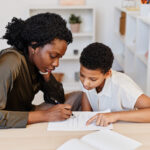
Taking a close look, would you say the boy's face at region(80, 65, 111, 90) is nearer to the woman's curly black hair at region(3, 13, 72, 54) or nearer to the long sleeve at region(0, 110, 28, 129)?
the woman's curly black hair at region(3, 13, 72, 54)

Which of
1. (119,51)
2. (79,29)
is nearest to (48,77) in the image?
(79,29)

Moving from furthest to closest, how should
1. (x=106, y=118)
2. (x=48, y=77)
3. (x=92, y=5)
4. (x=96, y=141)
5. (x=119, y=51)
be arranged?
1. (x=119, y=51)
2. (x=92, y=5)
3. (x=48, y=77)
4. (x=106, y=118)
5. (x=96, y=141)

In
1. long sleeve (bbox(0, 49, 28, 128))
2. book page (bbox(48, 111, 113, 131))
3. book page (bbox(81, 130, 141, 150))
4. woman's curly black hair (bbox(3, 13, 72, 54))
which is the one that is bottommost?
book page (bbox(48, 111, 113, 131))

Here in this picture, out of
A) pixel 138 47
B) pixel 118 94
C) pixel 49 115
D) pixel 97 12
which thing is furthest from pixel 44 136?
pixel 97 12

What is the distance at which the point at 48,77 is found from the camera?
70.9 inches

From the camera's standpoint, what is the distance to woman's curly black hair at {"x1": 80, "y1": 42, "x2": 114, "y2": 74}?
1.31m

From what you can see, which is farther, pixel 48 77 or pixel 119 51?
pixel 119 51

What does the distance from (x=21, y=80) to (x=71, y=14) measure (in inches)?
85.5

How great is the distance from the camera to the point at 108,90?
4.70 ft

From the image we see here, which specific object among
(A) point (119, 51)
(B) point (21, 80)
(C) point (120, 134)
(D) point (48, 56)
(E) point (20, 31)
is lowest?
(A) point (119, 51)

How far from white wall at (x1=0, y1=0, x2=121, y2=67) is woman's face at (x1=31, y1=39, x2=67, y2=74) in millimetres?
2002

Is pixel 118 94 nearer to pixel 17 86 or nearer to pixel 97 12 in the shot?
pixel 17 86

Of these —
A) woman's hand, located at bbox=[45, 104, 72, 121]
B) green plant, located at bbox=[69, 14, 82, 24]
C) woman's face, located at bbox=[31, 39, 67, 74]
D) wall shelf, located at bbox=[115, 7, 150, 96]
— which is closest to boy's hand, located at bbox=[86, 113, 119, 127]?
woman's hand, located at bbox=[45, 104, 72, 121]

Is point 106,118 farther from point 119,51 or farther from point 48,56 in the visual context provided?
point 119,51
